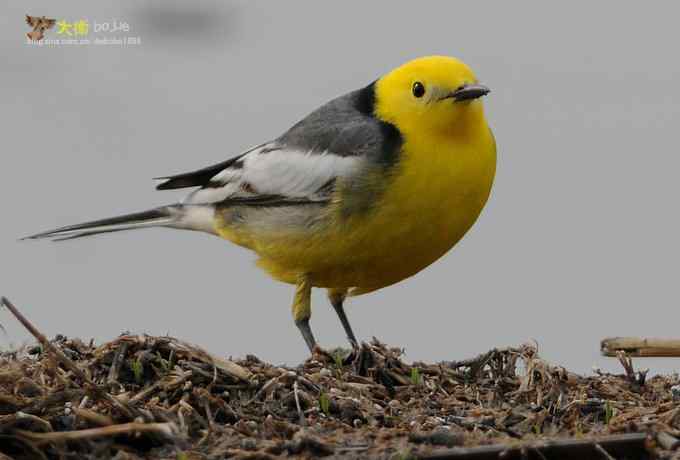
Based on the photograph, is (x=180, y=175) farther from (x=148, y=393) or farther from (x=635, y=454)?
(x=635, y=454)

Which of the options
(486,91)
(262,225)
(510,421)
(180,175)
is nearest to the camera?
(510,421)

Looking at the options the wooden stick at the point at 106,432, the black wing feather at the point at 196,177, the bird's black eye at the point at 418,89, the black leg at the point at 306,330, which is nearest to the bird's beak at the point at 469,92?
the bird's black eye at the point at 418,89

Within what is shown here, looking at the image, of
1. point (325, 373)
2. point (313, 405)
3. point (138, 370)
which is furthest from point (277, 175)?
point (313, 405)

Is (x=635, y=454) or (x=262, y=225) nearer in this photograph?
(x=635, y=454)

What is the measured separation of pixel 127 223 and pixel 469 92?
11.0ft

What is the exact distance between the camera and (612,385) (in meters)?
6.23

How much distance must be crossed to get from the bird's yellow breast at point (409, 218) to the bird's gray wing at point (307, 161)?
19 cm

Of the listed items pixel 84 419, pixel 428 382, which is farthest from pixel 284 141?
pixel 84 419

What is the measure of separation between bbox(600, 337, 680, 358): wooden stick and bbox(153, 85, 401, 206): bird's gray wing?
1.90 metres

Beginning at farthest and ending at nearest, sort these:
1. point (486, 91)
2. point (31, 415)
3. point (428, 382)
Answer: point (486, 91)
point (428, 382)
point (31, 415)

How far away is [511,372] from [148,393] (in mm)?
2270

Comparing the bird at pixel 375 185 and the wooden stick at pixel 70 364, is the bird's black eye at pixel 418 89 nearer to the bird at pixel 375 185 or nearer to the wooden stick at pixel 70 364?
the bird at pixel 375 185

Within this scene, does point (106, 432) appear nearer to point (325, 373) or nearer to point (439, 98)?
point (325, 373)

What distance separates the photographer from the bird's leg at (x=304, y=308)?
7.90 metres
